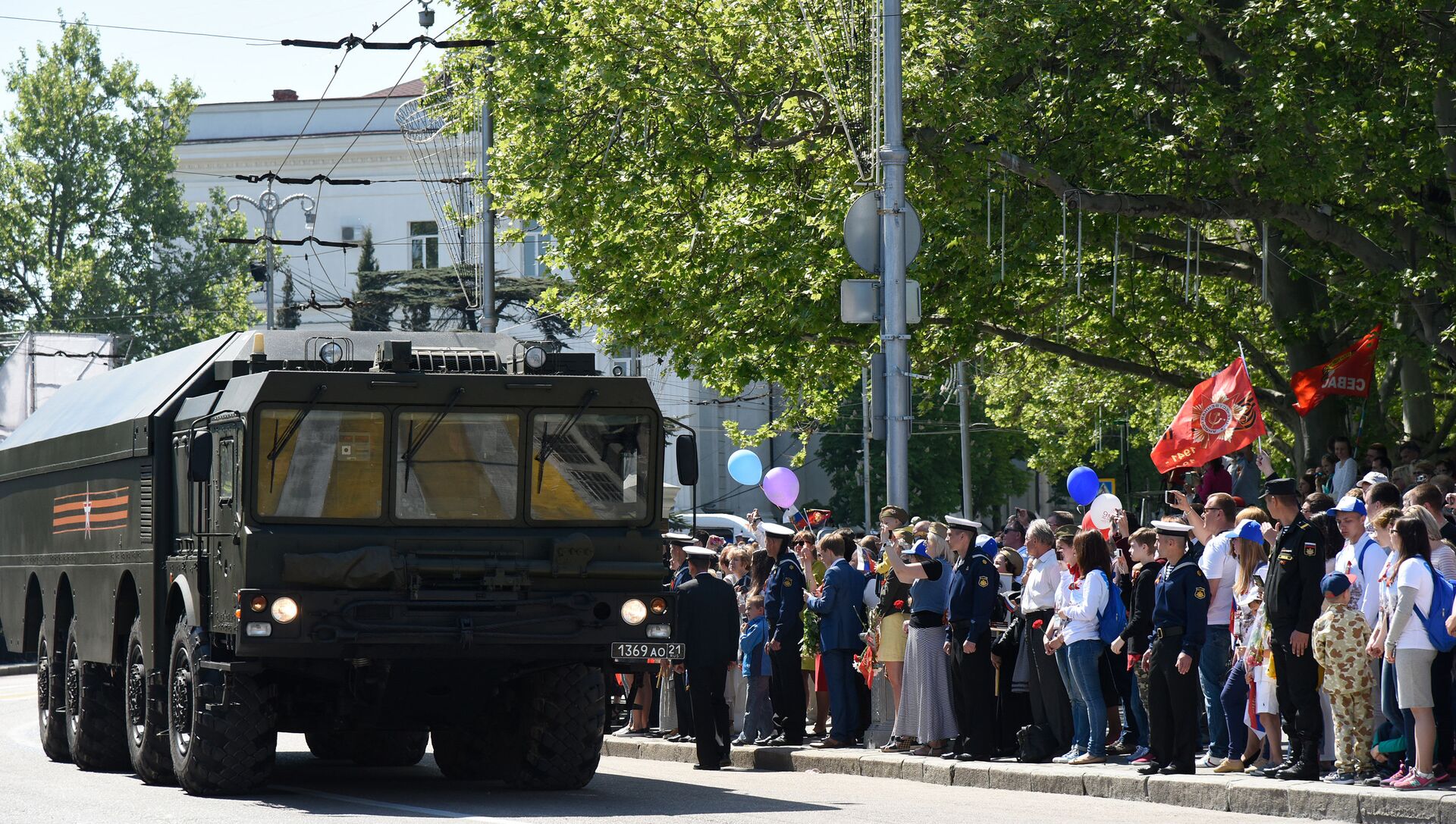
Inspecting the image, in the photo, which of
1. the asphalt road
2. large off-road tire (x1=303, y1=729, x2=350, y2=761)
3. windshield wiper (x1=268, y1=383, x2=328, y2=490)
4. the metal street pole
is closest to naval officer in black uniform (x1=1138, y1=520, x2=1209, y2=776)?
the asphalt road

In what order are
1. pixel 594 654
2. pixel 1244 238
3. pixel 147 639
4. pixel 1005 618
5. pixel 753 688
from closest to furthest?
pixel 594 654 → pixel 147 639 → pixel 1005 618 → pixel 753 688 → pixel 1244 238

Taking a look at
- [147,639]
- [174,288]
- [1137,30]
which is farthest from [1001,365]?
[174,288]

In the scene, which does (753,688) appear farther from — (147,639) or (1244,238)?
(1244,238)

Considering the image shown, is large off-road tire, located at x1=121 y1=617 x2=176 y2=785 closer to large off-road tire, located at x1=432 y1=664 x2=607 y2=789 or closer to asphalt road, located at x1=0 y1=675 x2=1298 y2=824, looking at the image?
asphalt road, located at x1=0 y1=675 x2=1298 y2=824

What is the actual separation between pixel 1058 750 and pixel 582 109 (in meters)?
15.1

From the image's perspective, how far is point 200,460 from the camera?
495 inches

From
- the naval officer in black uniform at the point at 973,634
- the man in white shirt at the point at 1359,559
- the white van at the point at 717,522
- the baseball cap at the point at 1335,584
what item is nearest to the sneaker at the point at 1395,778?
the man in white shirt at the point at 1359,559

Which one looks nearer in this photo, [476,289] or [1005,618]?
[1005,618]

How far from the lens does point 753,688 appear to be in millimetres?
17094

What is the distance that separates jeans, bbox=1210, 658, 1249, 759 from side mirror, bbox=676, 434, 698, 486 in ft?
12.4

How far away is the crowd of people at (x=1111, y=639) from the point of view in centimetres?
1162

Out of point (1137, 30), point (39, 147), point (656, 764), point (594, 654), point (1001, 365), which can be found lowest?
point (656, 764)

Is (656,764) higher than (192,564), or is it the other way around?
(192,564)

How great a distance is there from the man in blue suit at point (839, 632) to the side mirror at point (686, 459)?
11.9 feet
